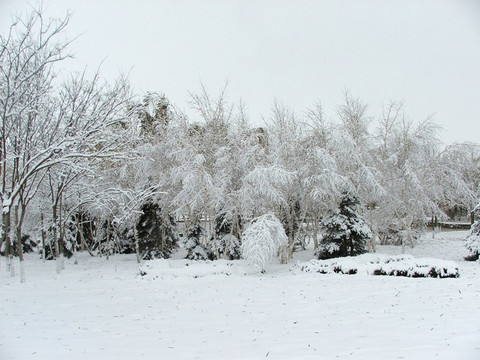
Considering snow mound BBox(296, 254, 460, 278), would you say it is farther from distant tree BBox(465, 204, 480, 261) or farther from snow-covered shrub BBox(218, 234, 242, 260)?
snow-covered shrub BBox(218, 234, 242, 260)

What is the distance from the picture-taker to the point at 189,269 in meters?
15.8

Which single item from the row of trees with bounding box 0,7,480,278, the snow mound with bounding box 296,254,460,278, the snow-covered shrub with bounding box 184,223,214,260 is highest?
the row of trees with bounding box 0,7,480,278

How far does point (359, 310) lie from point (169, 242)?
1780cm

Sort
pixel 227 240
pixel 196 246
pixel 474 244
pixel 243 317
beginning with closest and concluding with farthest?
1. pixel 243 317
2. pixel 474 244
3. pixel 196 246
4. pixel 227 240

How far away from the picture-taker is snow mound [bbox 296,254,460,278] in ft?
42.5

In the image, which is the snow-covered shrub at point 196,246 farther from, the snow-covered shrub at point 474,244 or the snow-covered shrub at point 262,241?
the snow-covered shrub at point 474,244

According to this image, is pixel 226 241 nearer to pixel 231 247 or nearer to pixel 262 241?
pixel 231 247

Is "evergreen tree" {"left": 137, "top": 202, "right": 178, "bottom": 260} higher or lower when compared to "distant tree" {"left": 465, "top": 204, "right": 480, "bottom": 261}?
higher

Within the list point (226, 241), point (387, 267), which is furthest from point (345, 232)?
point (226, 241)

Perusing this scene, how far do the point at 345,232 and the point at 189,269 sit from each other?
26.1ft

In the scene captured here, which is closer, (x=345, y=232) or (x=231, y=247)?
(x=345, y=232)

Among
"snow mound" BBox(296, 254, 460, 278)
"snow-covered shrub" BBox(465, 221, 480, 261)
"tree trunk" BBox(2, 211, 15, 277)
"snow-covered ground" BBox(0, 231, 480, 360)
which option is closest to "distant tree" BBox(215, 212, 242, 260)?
"snow mound" BBox(296, 254, 460, 278)

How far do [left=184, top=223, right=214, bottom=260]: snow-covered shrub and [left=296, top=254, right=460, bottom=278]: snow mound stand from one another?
19.3 feet

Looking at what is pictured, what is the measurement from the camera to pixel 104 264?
21.1m
